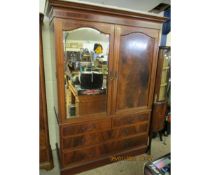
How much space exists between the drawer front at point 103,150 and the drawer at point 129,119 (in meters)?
0.26

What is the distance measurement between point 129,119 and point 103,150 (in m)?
0.53

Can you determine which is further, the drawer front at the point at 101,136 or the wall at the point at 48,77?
the wall at the point at 48,77

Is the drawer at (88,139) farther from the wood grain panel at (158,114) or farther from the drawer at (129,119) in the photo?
the wood grain panel at (158,114)

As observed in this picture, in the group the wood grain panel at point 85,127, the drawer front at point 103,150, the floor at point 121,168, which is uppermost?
the wood grain panel at point 85,127

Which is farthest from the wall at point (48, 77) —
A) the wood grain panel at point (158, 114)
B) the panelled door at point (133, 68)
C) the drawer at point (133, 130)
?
the wood grain panel at point (158, 114)

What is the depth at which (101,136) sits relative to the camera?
71.9 inches

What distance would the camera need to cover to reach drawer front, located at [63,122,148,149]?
167cm

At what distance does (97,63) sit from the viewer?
1.69 m

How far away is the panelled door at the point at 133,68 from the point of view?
1659mm

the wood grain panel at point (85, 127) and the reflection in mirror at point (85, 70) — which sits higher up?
the reflection in mirror at point (85, 70)

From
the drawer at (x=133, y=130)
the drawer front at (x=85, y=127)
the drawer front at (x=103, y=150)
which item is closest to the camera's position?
the drawer front at (x=85, y=127)
